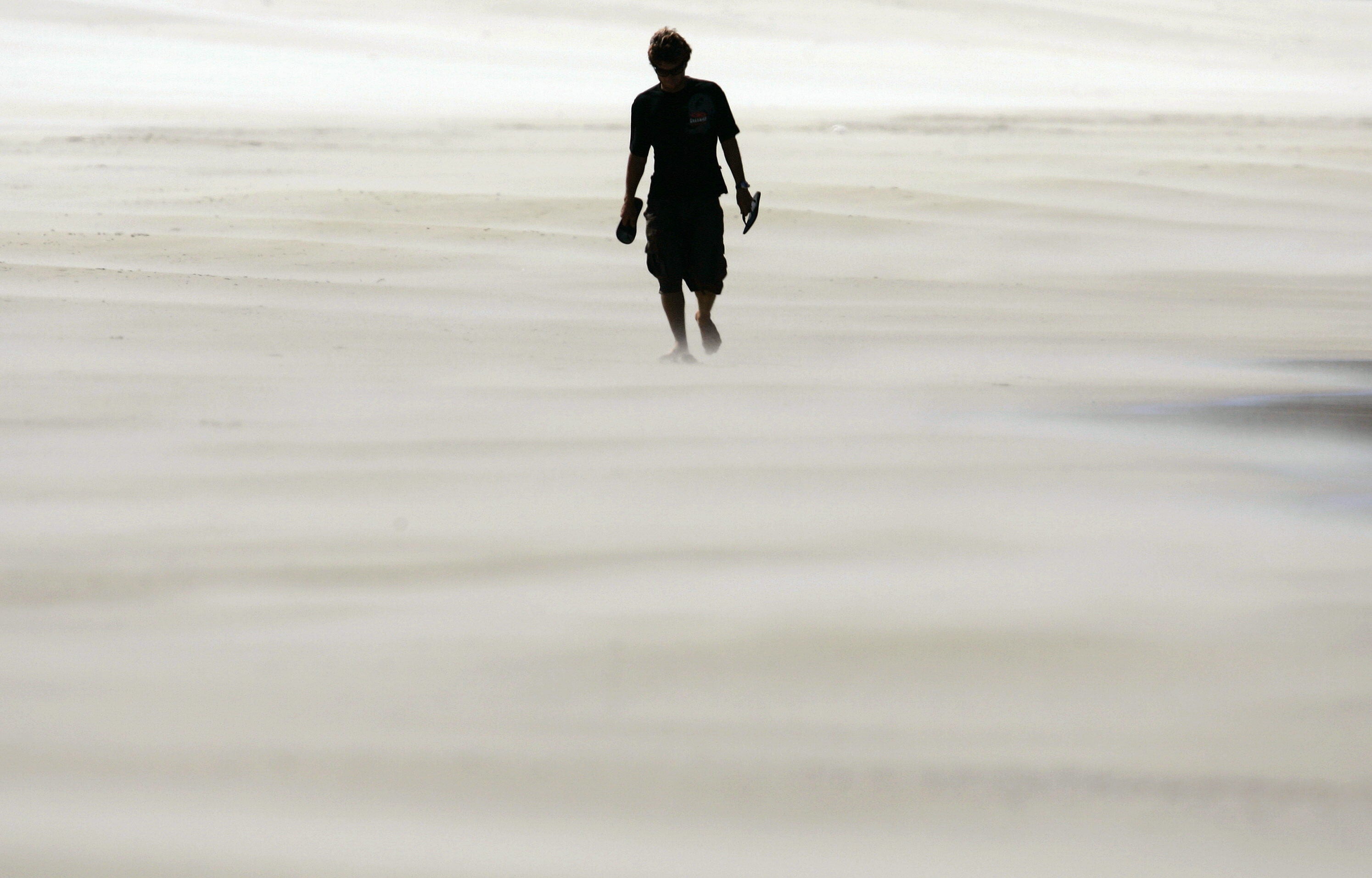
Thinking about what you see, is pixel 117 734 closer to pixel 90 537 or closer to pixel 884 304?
pixel 90 537

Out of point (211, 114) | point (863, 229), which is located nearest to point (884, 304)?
point (863, 229)

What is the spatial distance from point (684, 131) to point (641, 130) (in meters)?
0.13

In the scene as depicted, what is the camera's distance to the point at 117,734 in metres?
2.10

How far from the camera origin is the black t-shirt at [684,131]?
496cm

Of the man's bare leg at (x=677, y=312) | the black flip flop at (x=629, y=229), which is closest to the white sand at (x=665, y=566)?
the man's bare leg at (x=677, y=312)

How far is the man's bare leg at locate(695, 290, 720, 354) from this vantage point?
519 cm

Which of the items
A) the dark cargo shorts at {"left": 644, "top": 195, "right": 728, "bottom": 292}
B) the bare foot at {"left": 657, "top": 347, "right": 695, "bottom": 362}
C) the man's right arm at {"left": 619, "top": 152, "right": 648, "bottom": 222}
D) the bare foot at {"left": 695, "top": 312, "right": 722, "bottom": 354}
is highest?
the man's right arm at {"left": 619, "top": 152, "right": 648, "bottom": 222}

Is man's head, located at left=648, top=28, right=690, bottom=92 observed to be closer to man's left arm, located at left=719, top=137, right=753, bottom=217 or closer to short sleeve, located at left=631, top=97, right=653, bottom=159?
short sleeve, located at left=631, top=97, right=653, bottom=159

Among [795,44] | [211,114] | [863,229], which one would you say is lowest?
[863,229]

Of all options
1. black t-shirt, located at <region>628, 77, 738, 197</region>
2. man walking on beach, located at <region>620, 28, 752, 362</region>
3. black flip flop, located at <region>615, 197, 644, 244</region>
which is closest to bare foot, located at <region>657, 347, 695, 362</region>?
man walking on beach, located at <region>620, 28, 752, 362</region>

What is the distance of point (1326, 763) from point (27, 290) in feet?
16.1

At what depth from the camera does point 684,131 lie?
4969mm

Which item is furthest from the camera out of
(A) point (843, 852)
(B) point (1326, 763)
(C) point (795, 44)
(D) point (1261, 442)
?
(C) point (795, 44)

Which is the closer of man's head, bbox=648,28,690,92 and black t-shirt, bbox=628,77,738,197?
man's head, bbox=648,28,690,92
